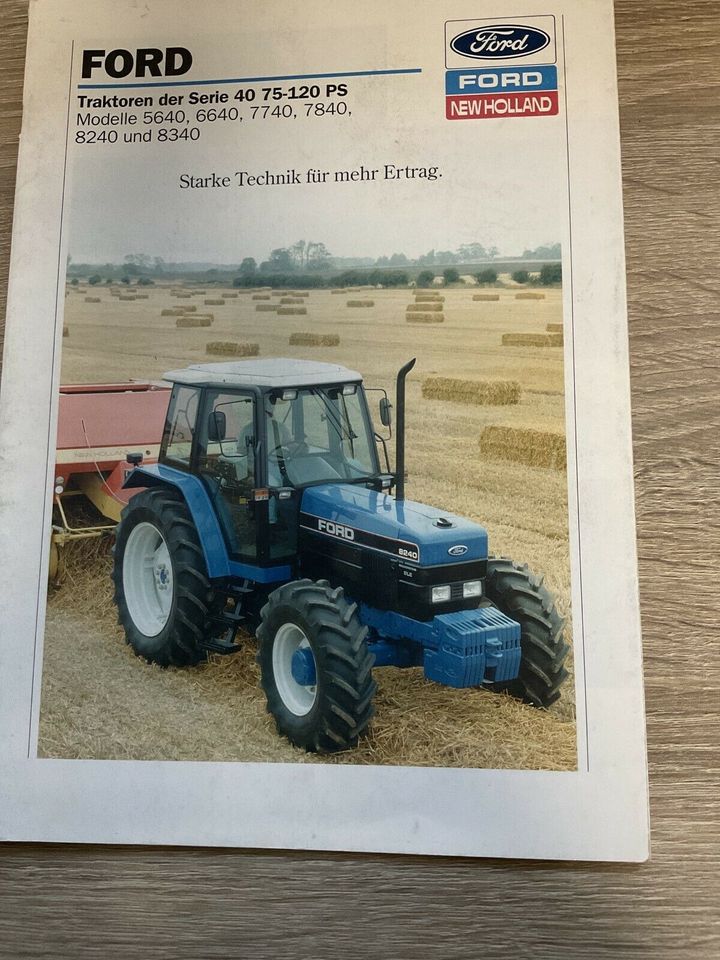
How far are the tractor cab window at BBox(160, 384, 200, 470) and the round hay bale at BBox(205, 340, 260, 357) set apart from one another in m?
0.06

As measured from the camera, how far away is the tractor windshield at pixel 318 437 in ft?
3.30

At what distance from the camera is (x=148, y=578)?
107 cm

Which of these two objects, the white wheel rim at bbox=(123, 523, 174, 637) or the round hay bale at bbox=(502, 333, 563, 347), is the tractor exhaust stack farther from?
the white wheel rim at bbox=(123, 523, 174, 637)

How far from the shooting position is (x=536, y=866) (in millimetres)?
867

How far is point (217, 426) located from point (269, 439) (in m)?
0.08

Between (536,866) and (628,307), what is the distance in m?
0.71

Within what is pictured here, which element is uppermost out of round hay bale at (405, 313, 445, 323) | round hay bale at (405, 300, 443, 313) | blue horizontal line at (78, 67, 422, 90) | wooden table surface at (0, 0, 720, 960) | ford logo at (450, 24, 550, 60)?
ford logo at (450, 24, 550, 60)

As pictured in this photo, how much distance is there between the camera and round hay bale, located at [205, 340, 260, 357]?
1.00 m

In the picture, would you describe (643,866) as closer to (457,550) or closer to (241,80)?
(457,550)

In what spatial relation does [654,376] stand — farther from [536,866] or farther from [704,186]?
[536,866]

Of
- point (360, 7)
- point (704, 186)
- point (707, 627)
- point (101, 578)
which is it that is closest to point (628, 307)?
point (704, 186)

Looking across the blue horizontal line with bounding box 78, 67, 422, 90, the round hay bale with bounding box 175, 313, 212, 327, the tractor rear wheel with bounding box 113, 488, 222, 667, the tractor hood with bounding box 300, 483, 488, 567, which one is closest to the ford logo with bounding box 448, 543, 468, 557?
the tractor hood with bounding box 300, 483, 488, 567

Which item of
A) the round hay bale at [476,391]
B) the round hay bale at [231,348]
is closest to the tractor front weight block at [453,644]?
the round hay bale at [476,391]

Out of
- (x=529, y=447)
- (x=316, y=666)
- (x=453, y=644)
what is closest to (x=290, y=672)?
(x=316, y=666)
